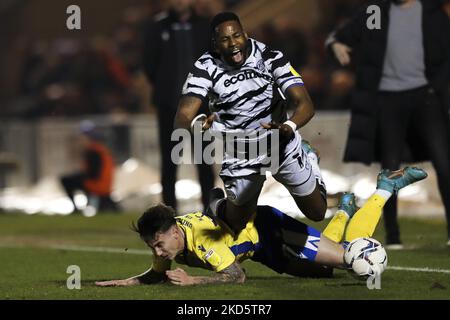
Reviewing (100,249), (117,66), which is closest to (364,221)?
(100,249)

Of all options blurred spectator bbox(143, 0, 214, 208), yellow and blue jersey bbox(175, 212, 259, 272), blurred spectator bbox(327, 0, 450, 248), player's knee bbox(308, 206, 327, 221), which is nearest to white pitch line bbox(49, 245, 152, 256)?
blurred spectator bbox(143, 0, 214, 208)

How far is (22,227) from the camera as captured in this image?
1627 cm

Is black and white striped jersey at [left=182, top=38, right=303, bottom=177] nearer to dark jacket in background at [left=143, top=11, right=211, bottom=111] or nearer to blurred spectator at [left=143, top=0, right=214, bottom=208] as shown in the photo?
blurred spectator at [left=143, top=0, right=214, bottom=208]

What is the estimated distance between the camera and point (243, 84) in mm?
9305

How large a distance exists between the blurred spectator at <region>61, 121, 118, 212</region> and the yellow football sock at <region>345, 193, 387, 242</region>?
9709mm

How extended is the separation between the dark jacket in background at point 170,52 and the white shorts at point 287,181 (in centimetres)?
487

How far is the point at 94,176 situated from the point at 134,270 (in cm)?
876

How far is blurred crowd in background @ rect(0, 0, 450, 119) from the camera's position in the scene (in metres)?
18.8

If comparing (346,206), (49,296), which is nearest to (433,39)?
(346,206)

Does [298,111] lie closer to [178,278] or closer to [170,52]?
[178,278]
